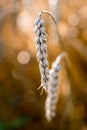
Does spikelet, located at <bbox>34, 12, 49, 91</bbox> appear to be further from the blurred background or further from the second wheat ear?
the blurred background

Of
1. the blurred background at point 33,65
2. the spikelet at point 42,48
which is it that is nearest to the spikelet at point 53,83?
the spikelet at point 42,48

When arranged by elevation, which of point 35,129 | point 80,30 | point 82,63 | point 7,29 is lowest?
point 35,129

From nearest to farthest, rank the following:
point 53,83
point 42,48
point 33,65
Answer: point 42,48
point 53,83
point 33,65

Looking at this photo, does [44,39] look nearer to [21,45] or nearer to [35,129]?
[35,129]

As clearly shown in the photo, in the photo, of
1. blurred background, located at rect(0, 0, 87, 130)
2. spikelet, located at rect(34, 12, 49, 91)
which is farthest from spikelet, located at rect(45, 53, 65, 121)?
blurred background, located at rect(0, 0, 87, 130)

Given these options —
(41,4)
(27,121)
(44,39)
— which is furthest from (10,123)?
(44,39)

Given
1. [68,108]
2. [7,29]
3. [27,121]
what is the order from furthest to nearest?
[7,29]
[27,121]
[68,108]

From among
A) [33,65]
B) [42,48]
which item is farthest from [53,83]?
[33,65]

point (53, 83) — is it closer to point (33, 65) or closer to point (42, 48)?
point (42, 48)
